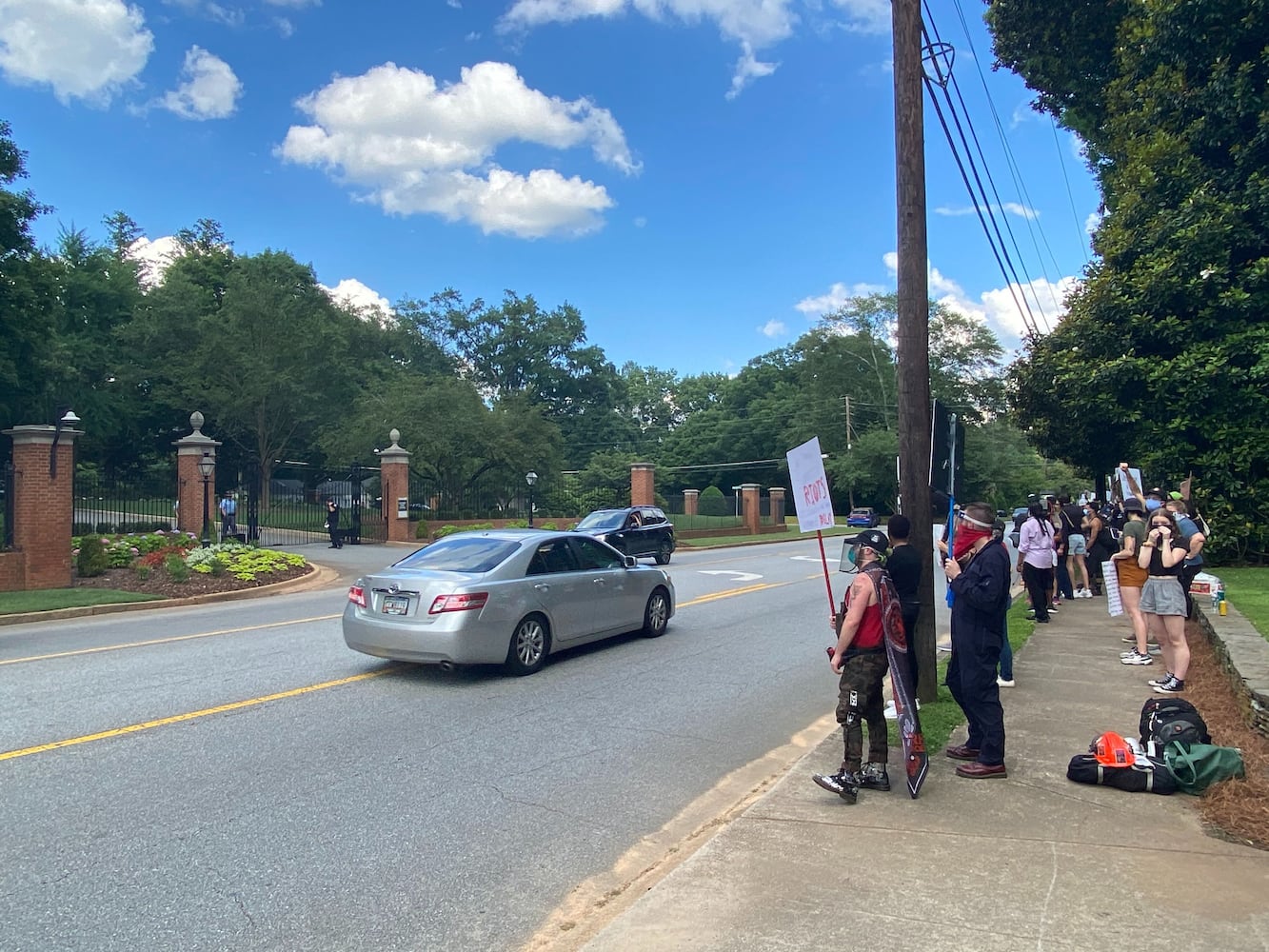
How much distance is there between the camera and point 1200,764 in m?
5.29

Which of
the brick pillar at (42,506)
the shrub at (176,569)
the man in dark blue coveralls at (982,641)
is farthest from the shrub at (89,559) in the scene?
the man in dark blue coveralls at (982,641)

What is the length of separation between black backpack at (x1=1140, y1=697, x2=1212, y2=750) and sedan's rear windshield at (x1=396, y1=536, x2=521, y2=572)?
5559mm

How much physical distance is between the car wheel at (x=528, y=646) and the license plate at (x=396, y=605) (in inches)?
40.7

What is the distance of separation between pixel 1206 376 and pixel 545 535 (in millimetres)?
11500

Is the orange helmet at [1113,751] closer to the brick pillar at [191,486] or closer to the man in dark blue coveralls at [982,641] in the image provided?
the man in dark blue coveralls at [982,641]

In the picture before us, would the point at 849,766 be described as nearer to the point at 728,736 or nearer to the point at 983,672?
the point at 983,672

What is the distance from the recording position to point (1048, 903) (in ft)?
12.6

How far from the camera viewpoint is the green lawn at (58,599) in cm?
1368

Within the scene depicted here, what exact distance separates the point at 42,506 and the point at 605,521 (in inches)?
474

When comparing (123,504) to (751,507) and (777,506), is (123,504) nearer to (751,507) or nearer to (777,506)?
(751,507)

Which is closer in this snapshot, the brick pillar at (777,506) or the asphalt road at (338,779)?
the asphalt road at (338,779)

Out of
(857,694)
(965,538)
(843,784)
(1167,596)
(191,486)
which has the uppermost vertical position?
(191,486)

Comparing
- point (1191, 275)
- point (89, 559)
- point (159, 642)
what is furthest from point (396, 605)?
point (1191, 275)

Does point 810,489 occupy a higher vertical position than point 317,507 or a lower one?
lower
